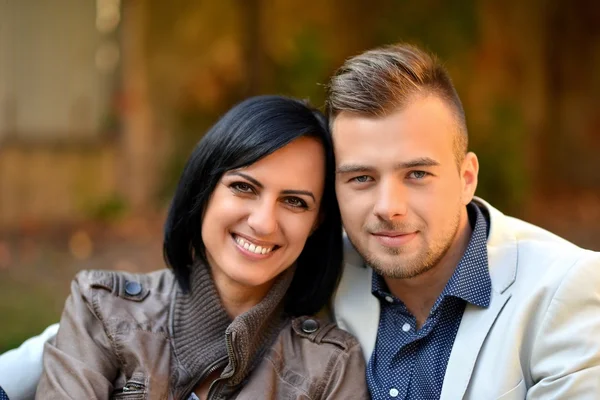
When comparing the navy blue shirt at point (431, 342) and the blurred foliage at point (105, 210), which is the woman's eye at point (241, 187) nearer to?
the navy blue shirt at point (431, 342)

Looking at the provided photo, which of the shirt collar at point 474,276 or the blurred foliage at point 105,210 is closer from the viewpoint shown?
the shirt collar at point 474,276

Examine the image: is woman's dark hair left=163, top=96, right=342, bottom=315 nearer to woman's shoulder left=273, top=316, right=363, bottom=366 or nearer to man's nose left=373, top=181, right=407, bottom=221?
woman's shoulder left=273, top=316, right=363, bottom=366

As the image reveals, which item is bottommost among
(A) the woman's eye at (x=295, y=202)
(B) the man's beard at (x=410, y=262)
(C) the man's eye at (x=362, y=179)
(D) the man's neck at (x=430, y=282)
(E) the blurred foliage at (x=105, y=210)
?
(E) the blurred foliage at (x=105, y=210)

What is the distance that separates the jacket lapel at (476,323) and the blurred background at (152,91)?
432cm

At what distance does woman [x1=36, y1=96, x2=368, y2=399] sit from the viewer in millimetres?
2480

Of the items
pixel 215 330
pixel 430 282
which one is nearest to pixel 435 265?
pixel 430 282

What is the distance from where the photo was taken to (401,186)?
248 cm

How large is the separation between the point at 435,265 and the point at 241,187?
67cm

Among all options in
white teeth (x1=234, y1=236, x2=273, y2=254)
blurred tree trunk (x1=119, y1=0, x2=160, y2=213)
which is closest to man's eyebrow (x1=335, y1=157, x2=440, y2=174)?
white teeth (x1=234, y1=236, x2=273, y2=254)

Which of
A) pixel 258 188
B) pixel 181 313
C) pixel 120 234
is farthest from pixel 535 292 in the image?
pixel 120 234

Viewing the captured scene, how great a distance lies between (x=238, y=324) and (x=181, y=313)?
10.0 inches

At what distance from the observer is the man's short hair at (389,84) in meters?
2.52

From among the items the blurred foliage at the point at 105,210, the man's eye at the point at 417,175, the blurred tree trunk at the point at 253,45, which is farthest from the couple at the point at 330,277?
the blurred tree trunk at the point at 253,45

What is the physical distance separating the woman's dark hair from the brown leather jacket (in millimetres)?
116
